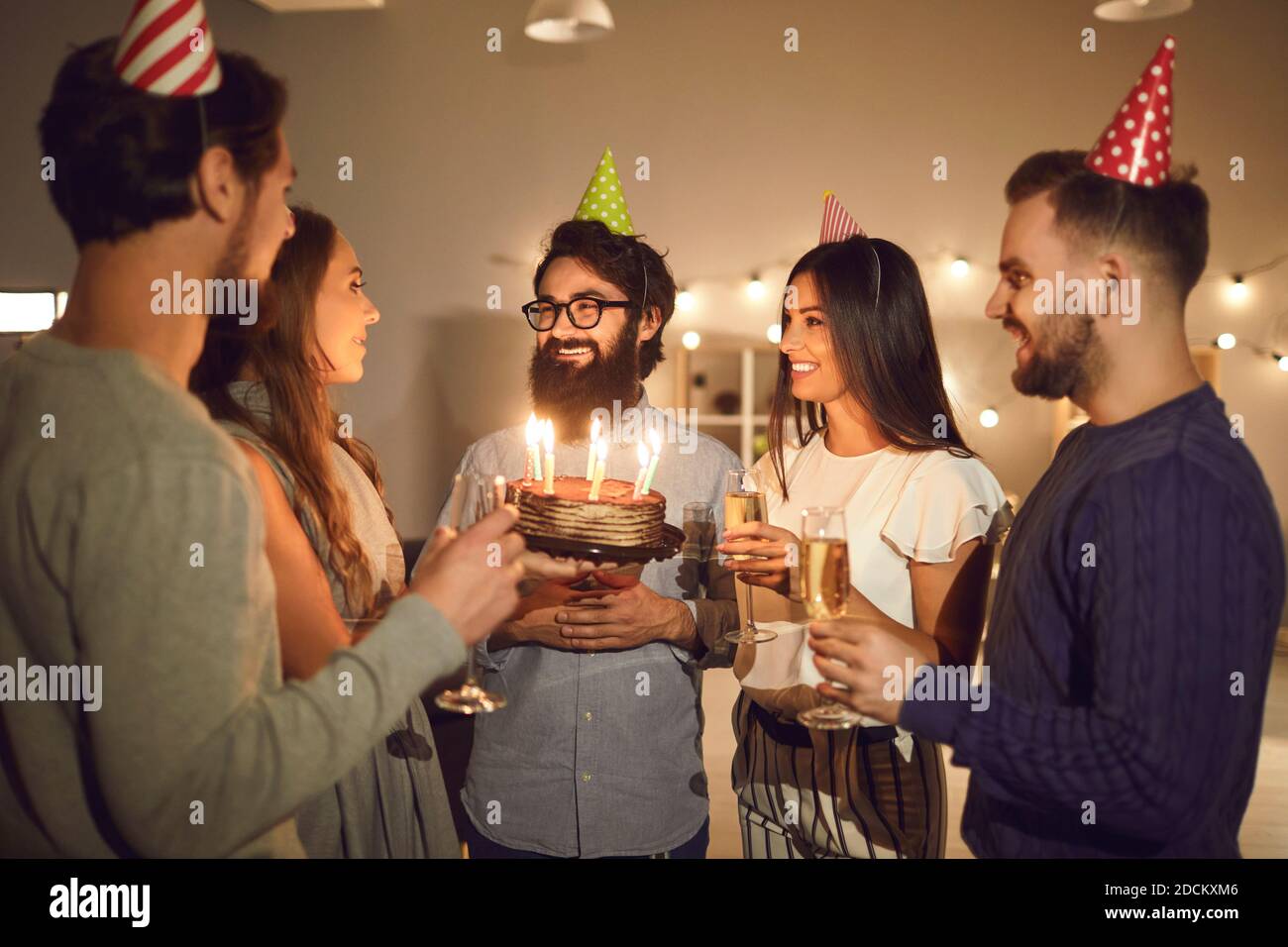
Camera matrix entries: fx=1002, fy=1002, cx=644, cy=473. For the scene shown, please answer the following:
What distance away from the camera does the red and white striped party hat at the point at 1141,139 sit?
1462 mm

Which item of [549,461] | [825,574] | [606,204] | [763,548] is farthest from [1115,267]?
[606,204]

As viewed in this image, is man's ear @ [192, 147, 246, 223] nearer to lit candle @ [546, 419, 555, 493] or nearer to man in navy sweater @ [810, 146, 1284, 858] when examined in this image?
lit candle @ [546, 419, 555, 493]

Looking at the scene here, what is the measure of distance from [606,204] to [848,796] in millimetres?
1620

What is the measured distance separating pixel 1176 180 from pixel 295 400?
1.49 meters

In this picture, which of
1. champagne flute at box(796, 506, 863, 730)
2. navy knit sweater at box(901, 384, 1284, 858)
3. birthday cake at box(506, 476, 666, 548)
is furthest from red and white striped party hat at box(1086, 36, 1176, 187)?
birthday cake at box(506, 476, 666, 548)

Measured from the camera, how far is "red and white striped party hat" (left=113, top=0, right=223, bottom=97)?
1.21m

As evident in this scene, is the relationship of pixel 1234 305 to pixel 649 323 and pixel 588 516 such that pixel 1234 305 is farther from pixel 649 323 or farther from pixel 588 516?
pixel 588 516

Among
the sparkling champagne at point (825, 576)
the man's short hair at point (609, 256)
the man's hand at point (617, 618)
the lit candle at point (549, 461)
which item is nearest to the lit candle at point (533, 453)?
the lit candle at point (549, 461)

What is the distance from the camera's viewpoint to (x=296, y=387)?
181cm

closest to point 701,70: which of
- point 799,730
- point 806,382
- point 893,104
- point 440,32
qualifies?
point 893,104

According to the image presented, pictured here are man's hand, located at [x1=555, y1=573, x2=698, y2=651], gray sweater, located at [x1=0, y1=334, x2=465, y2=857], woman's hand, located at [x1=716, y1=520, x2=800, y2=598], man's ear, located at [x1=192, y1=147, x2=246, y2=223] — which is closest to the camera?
gray sweater, located at [x1=0, y1=334, x2=465, y2=857]

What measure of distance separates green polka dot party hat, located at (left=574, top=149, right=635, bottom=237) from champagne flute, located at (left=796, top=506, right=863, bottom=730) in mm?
1249

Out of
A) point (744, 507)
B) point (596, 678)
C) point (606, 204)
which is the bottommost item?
point (596, 678)
